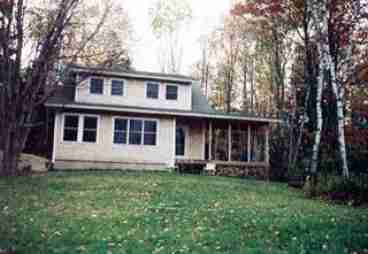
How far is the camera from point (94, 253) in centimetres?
494

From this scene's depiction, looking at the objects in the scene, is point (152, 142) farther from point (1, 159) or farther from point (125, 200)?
point (125, 200)

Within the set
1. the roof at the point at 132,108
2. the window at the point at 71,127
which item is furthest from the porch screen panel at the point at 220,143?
the window at the point at 71,127

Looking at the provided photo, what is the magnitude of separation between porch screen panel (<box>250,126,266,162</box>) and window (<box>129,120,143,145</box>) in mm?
7381

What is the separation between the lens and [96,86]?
1995 cm

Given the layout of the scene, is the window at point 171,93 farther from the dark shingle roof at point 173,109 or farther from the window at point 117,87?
the window at point 117,87

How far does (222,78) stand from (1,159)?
23626 mm

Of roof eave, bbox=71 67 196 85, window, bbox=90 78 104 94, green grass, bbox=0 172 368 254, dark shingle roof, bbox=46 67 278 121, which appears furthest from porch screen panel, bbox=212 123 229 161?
green grass, bbox=0 172 368 254

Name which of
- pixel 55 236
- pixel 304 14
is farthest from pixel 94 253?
pixel 304 14

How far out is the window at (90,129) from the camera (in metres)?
19.0

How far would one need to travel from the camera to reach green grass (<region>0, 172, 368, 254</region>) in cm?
536

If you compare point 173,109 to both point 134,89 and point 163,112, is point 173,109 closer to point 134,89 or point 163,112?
point 163,112

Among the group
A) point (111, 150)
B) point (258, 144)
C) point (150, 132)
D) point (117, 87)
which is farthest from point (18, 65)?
point (258, 144)

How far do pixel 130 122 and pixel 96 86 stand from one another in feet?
8.77

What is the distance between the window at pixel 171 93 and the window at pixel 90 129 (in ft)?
13.8
